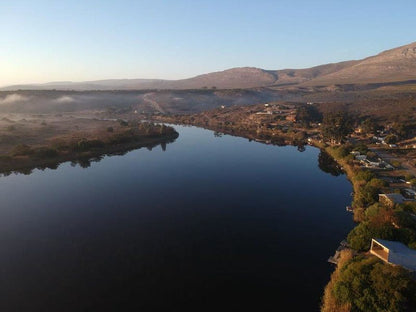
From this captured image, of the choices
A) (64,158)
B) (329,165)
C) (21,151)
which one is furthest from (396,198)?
(21,151)

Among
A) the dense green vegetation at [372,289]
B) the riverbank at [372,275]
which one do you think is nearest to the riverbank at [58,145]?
the riverbank at [372,275]

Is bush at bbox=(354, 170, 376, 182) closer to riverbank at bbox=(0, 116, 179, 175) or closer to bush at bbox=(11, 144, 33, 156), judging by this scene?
riverbank at bbox=(0, 116, 179, 175)

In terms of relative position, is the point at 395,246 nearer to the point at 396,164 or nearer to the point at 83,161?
the point at 396,164

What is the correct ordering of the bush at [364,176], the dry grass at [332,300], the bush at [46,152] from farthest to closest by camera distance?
the bush at [46,152]
the bush at [364,176]
the dry grass at [332,300]

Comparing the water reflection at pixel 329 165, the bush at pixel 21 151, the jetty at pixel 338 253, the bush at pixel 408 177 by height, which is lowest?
the water reflection at pixel 329 165

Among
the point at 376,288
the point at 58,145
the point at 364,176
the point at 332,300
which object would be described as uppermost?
the point at 376,288

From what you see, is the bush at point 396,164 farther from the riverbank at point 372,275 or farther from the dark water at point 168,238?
the riverbank at point 372,275

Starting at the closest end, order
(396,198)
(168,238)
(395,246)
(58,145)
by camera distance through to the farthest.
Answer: (395,246) → (168,238) → (396,198) → (58,145)
